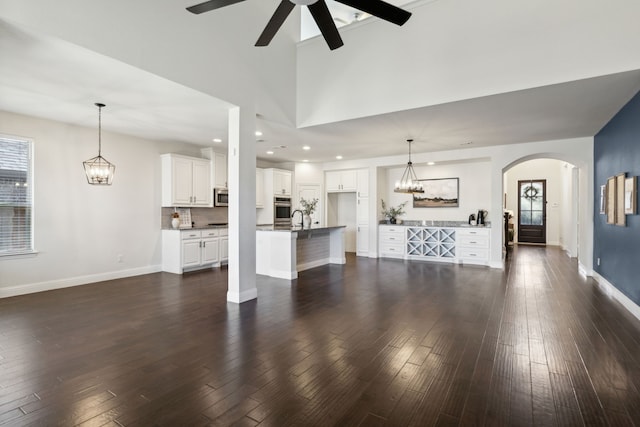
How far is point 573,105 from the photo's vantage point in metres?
4.16

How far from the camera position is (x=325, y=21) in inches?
111

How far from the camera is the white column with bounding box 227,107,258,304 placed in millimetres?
4336

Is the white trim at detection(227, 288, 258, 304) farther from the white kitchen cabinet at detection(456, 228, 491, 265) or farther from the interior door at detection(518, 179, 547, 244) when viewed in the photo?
the interior door at detection(518, 179, 547, 244)

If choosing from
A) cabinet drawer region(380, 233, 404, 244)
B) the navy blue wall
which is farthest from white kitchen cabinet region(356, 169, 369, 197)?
the navy blue wall

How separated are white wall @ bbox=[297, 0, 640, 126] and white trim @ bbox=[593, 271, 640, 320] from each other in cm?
264

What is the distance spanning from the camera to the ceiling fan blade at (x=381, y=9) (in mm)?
2568

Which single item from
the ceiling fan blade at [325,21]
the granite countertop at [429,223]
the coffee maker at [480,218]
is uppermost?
the ceiling fan blade at [325,21]

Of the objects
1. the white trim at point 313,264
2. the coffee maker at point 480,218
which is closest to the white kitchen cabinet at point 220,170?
the white trim at point 313,264

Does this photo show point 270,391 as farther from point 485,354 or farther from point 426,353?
point 485,354

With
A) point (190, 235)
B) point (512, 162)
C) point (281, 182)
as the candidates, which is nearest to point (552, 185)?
point (512, 162)

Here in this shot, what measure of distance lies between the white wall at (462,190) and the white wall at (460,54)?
425cm

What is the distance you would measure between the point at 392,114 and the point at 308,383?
367 centimetres

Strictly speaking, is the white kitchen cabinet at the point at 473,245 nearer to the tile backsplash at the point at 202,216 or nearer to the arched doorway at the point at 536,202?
the arched doorway at the point at 536,202

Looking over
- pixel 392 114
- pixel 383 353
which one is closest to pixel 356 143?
pixel 392 114
